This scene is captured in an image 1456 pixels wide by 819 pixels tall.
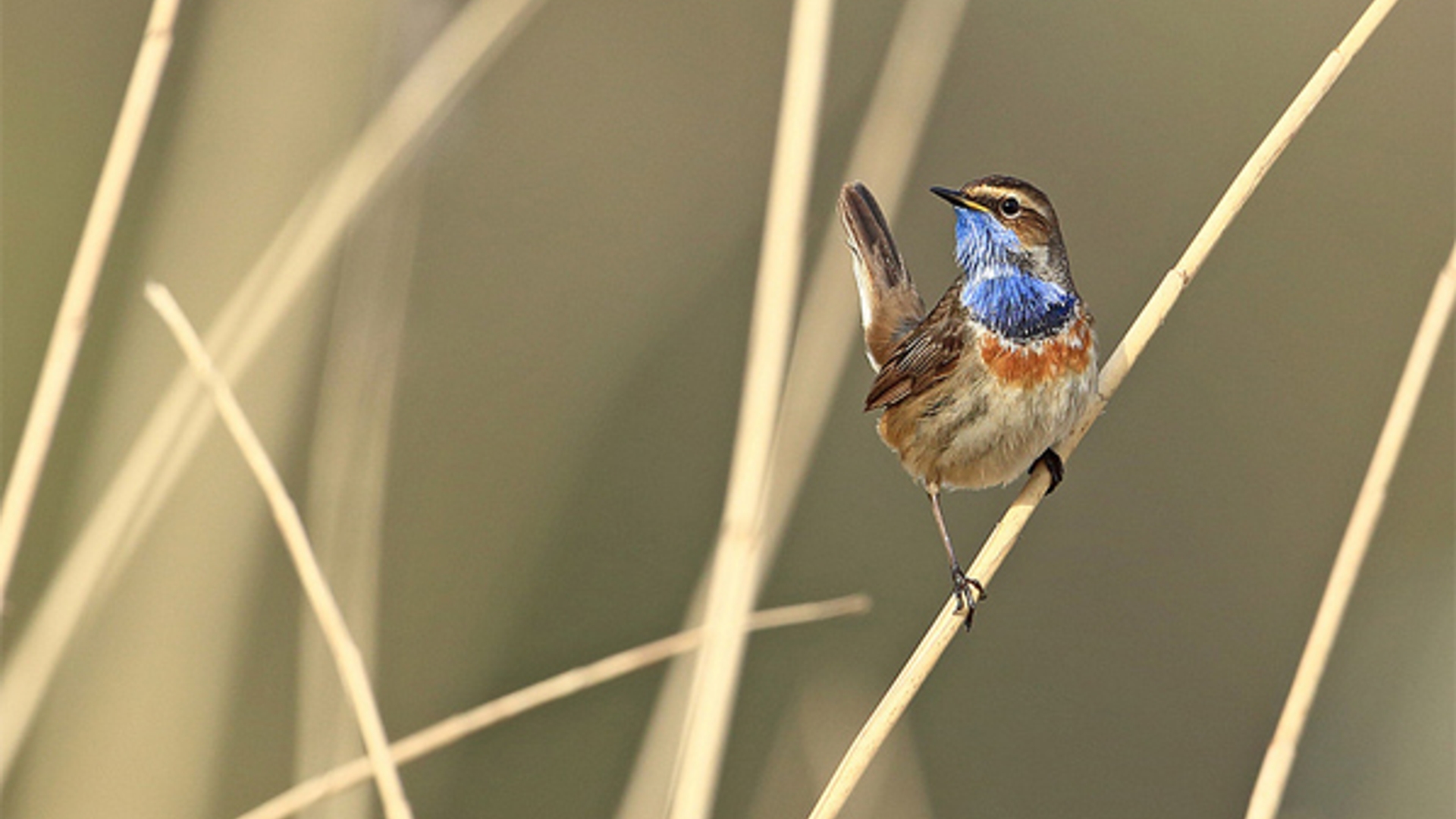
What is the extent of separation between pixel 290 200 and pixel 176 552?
655 millimetres

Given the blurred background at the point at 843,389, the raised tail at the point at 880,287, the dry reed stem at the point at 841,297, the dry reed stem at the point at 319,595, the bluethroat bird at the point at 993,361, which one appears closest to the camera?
the dry reed stem at the point at 319,595

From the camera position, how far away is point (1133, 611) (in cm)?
653

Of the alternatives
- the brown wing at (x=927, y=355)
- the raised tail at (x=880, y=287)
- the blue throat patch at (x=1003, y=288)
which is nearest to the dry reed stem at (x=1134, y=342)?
the blue throat patch at (x=1003, y=288)

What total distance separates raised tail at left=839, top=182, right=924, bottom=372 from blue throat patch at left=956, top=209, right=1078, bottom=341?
422 mm

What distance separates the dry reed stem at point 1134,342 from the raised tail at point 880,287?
101 centimetres

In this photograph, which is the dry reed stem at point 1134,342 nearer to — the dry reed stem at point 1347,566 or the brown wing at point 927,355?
the dry reed stem at point 1347,566

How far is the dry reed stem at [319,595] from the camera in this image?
187cm

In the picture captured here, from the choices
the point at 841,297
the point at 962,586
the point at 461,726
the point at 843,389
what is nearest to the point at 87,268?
the point at 461,726

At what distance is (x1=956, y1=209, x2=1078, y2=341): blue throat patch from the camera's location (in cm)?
296

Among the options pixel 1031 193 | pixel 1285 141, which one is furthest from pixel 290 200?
pixel 1285 141

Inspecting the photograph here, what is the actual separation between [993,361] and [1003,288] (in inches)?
6.0

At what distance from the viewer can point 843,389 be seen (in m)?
6.61

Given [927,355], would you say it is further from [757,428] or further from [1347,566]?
[1347,566]

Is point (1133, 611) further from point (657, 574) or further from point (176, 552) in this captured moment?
point (176, 552)
